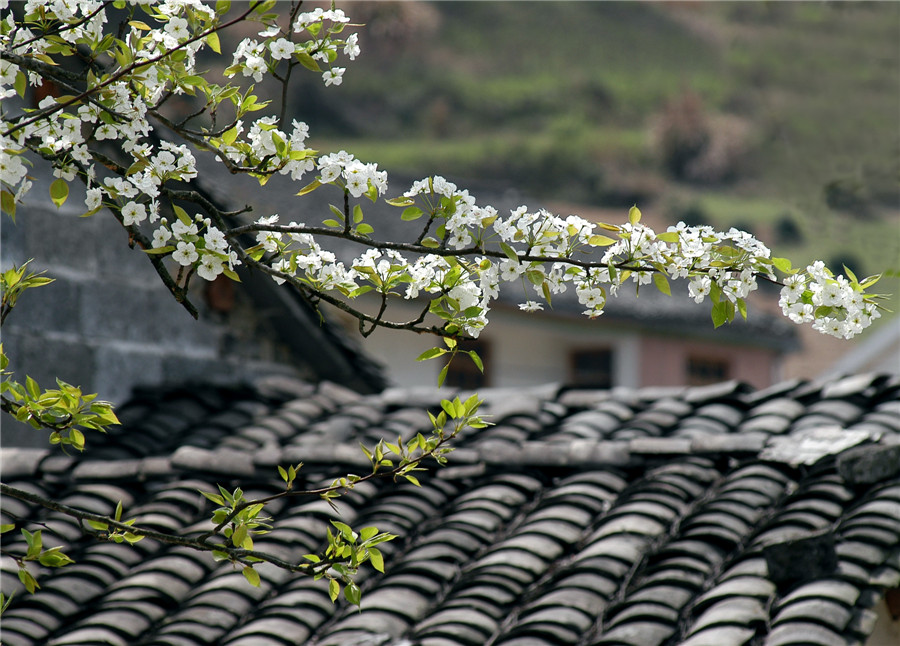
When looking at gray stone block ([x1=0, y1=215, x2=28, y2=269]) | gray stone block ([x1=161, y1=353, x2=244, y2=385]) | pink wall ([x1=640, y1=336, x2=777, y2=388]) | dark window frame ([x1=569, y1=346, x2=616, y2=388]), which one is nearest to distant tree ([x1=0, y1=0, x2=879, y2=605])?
gray stone block ([x1=0, y1=215, x2=28, y2=269])

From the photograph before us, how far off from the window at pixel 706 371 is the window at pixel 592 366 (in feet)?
5.21

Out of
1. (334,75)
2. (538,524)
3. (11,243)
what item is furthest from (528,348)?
(334,75)

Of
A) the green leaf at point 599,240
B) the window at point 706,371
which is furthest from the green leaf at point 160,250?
the window at point 706,371

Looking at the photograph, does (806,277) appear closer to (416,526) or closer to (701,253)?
(701,253)

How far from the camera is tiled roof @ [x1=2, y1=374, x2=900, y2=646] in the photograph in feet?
12.6

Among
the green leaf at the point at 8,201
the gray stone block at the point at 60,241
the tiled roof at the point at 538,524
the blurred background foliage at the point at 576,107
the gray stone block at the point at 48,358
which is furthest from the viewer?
the blurred background foliage at the point at 576,107

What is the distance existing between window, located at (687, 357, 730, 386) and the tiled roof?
11.8m

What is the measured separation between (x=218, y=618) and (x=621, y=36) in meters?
62.0

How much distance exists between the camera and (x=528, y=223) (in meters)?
2.57

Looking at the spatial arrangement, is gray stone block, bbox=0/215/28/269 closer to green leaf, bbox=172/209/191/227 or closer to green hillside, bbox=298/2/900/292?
green leaf, bbox=172/209/191/227

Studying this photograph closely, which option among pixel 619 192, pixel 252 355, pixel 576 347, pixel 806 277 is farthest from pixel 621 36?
pixel 806 277

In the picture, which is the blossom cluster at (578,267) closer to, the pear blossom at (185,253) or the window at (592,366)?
the pear blossom at (185,253)

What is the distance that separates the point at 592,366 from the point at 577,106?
40.9 m

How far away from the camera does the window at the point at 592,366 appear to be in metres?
16.9
